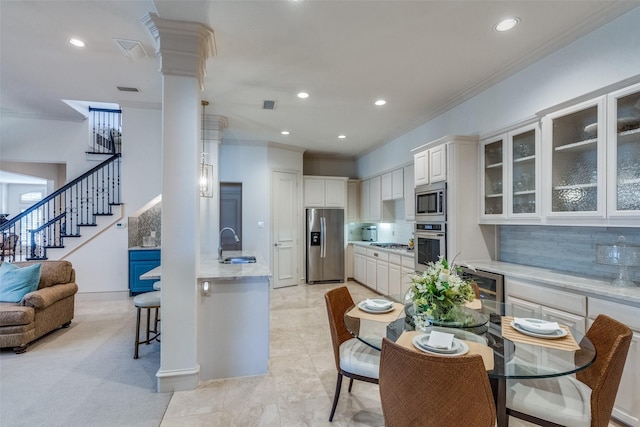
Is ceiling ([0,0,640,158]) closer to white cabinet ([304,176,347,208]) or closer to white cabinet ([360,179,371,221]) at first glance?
white cabinet ([304,176,347,208])

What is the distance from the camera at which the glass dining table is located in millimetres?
1423

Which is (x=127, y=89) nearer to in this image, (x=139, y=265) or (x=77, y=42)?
(x=77, y=42)

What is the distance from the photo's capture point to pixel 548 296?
245 centimetres

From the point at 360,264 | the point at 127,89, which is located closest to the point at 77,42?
the point at 127,89

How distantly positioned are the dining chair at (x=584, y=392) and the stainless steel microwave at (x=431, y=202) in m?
2.03

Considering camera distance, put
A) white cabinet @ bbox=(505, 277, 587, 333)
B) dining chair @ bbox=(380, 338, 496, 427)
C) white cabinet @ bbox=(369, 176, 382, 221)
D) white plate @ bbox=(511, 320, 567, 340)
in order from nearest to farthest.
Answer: dining chair @ bbox=(380, 338, 496, 427) < white plate @ bbox=(511, 320, 567, 340) < white cabinet @ bbox=(505, 277, 587, 333) < white cabinet @ bbox=(369, 176, 382, 221)

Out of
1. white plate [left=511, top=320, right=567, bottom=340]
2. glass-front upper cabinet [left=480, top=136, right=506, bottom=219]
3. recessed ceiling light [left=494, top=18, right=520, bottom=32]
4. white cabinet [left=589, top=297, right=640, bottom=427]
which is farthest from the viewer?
glass-front upper cabinet [left=480, top=136, right=506, bottom=219]

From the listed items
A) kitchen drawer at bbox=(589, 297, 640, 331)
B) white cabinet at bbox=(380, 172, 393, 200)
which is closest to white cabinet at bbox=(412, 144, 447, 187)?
white cabinet at bbox=(380, 172, 393, 200)

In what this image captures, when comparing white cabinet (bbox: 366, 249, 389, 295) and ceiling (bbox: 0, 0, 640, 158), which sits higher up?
ceiling (bbox: 0, 0, 640, 158)

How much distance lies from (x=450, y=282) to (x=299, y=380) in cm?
162

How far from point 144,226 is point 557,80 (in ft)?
21.0

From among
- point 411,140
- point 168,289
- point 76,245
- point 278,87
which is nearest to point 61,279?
point 76,245

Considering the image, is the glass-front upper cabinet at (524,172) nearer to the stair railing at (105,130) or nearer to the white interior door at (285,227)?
the white interior door at (285,227)

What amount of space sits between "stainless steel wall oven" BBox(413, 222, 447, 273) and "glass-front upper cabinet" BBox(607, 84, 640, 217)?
1574 mm
